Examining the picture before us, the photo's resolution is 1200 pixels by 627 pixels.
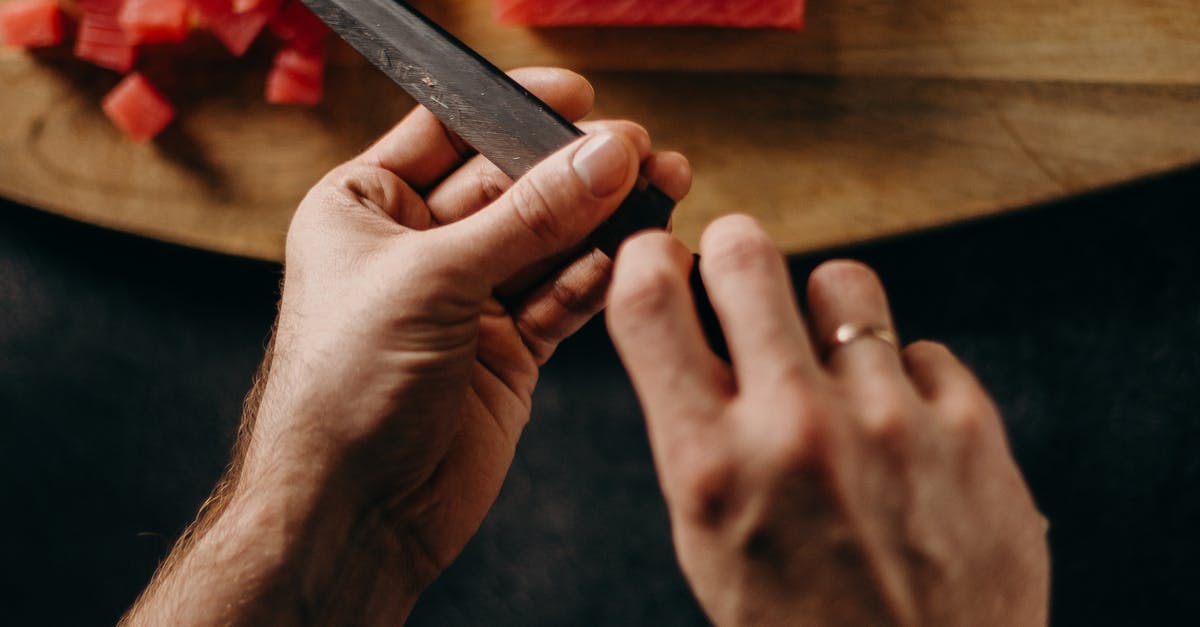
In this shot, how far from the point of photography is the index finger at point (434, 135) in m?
1.27

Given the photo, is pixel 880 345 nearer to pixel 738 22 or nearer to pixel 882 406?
pixel 882 406

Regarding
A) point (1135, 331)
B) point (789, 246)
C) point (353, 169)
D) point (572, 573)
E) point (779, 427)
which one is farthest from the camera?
point (572, 573)

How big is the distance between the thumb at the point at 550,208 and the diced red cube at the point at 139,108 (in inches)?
35.8

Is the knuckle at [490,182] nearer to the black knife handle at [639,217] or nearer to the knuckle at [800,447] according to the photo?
the black knife handle at [639,217]

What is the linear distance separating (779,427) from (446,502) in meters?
0.76

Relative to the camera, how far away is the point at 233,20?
5.09 feet

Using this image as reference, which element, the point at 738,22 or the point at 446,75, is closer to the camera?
the point at 446,75

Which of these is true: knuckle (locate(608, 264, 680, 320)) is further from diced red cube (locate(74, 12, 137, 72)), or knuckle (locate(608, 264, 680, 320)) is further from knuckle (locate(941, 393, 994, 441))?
diced red cube (locate(74, 12, 137, 72))

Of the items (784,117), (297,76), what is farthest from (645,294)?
(297,76)

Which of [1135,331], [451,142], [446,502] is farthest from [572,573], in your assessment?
[1135,331]

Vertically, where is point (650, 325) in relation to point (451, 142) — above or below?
above

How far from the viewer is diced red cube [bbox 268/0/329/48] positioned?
4.95 ft

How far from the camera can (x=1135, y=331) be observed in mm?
1688

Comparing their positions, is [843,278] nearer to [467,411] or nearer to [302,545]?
[467,411]
